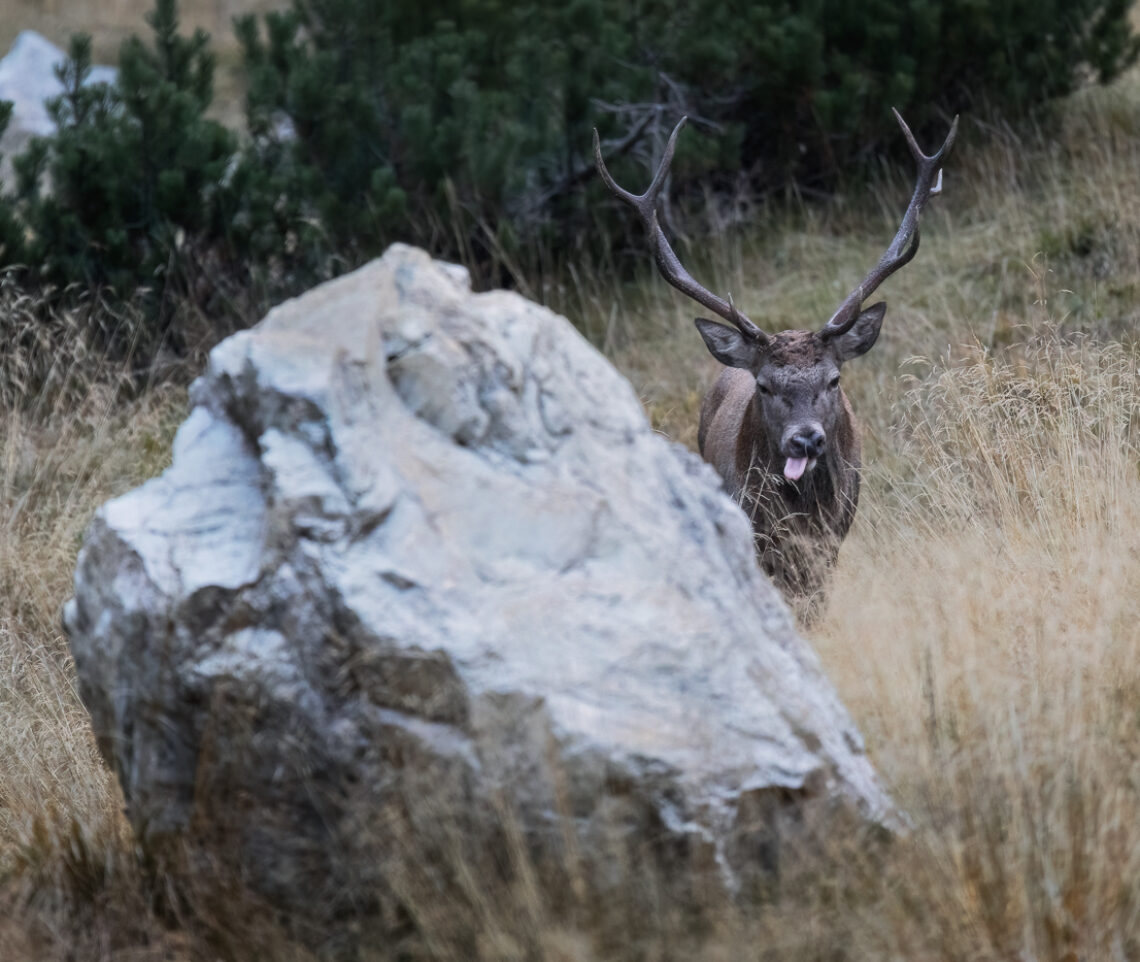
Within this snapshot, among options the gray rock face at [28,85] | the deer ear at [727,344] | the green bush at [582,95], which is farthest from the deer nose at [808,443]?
the gray rock face at [28,85]

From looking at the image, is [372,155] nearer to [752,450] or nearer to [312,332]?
[752,450]

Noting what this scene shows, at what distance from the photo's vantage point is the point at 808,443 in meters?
5.47

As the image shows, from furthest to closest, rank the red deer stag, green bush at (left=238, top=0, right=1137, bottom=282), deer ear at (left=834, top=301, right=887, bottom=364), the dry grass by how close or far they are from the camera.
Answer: the dry grass
green bush at (left=238, top=0, right=1137, bottom=282)
deer ear at (left=834, top=301, right=887, bottom=364)
the red deer stag

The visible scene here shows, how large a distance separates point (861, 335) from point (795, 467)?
36.0 inches

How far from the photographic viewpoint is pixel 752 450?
20.1 ft

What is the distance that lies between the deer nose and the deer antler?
604 millimetres

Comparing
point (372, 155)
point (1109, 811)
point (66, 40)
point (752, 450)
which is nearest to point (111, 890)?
point (1109, 811)

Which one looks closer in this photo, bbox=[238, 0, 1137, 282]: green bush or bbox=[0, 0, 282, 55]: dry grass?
bbox=[238, 0, 1137, 282]: green bush

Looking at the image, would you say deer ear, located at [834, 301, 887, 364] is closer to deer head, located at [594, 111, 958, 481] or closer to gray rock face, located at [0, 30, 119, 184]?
deer head, located at [594, 111, 958, 481]

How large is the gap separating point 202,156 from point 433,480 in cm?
654

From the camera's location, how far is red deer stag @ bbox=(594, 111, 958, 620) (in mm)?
5602

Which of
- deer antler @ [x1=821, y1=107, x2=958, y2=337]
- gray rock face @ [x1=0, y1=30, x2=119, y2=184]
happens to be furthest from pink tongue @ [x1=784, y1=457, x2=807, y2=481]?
gray rock face @ [x1=0, y1=30, x2=119, y2=184]

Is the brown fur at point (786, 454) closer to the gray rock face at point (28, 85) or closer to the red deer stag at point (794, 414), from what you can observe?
the red deer stag at point (794, 414)

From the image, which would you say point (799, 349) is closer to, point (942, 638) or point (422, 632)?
point (942, 638)
